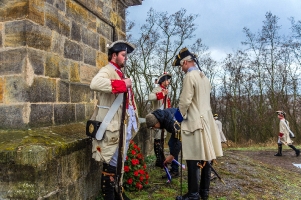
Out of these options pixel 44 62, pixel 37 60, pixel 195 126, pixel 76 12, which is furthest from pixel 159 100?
pixel 37 60

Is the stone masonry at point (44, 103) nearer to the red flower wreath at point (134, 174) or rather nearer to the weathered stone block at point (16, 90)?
the weathered stone block at point (16, 90)

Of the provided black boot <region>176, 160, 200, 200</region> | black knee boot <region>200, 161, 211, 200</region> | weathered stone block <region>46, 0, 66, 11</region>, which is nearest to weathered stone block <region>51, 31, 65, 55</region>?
weathered stone block <region>46, 0, 66, 11</region>

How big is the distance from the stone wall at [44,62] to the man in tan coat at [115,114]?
0.60m

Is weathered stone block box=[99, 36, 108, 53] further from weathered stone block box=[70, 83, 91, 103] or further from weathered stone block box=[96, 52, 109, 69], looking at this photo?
weathered stone block box=[70, 83, 91, 103]

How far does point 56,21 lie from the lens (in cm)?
342

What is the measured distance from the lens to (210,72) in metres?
21.5

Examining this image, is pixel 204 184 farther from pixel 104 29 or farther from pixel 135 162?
pixel 104 29

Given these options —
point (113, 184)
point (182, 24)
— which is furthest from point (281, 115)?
point (113, 184)

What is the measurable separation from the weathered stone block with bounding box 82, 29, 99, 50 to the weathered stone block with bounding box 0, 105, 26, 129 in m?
1.51

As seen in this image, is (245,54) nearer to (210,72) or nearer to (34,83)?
(210,72)

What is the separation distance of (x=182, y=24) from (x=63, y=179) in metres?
16.9

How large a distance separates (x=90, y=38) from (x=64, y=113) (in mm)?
1310

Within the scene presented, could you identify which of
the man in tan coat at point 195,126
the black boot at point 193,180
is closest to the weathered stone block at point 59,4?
the man in tan coat at point 195,126

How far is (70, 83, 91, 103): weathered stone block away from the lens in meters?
3.77
